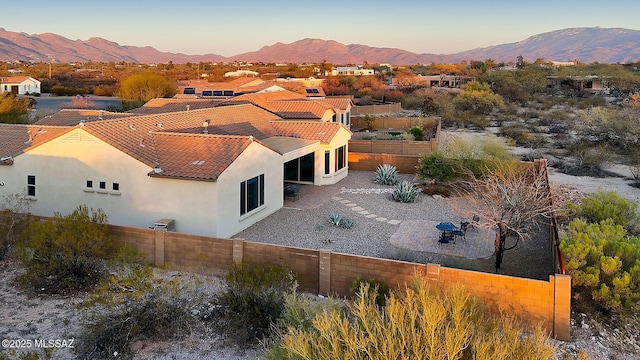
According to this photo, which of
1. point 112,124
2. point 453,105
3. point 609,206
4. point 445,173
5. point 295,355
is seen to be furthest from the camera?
point 453,105

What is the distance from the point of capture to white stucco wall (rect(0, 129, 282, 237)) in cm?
1738

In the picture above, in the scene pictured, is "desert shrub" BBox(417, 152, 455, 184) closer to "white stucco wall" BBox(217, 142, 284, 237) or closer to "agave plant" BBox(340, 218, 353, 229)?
"white stucco wall" BBox(217, 142, 284, 237)

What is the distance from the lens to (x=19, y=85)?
240 feet

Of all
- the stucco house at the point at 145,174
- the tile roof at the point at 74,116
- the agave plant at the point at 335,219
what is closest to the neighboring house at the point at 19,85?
the tile roof at the point at 74,116

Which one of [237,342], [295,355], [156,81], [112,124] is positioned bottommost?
[237,342]

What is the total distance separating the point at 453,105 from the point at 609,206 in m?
40.7

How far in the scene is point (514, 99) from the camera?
68.4 meters

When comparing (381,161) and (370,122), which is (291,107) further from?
(370,122)

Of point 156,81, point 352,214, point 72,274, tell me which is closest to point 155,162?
point 72,274

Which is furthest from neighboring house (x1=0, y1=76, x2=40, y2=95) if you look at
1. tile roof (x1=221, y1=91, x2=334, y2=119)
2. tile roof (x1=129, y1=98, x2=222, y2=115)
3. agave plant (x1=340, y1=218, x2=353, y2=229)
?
agave plant (x1=340, y1=218, x2=353, y2=229)

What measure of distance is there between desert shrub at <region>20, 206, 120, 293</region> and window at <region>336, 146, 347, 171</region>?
14914 mm

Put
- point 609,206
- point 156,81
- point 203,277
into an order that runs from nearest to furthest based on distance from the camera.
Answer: point 203,277, point 609,206, point 156,81

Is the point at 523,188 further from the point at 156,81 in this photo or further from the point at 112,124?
the point at 156,81

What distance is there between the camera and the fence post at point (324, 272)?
12.8m
